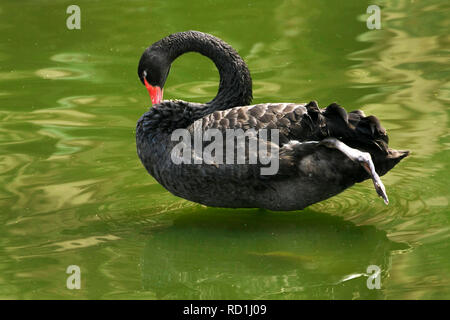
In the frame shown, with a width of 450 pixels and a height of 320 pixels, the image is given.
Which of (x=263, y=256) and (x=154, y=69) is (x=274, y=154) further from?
(x=154, y=69)

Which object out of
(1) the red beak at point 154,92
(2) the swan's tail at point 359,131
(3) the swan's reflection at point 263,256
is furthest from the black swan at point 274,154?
(1) the red beak at point 154,92

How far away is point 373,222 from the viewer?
5.02 meters

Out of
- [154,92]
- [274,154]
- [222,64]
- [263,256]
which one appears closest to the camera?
[263,256]

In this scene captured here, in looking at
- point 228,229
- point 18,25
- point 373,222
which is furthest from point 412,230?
point 18,25

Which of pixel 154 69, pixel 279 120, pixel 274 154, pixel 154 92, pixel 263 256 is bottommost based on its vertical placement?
pixel 263 256

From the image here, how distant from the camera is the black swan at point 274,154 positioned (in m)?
4.69

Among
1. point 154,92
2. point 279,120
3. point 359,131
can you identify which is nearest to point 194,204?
point 154,92

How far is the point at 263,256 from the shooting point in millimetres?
4656

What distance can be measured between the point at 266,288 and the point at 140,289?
2.00 feet

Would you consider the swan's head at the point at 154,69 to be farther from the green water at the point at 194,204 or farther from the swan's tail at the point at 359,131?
the swan's tail at the point at 359,131

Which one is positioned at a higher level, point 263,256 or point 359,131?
point 359,131

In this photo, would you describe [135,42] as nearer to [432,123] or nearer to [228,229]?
[432,123]

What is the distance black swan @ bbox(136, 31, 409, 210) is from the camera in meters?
4.69

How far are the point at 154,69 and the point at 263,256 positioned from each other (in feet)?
5.09
